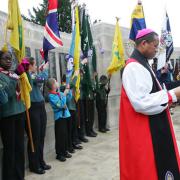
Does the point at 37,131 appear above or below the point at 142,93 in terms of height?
below

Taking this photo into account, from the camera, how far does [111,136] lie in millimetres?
7840

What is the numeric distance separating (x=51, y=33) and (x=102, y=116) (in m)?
3.67

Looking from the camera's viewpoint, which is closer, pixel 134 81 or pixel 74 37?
pixel 134 81

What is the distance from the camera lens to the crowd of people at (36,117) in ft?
13.0

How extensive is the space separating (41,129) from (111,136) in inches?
124

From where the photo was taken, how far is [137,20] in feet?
25.8

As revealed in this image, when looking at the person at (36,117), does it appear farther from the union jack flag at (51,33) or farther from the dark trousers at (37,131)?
the union jack flag at (51,33)

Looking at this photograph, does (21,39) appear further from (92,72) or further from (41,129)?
(92,72)

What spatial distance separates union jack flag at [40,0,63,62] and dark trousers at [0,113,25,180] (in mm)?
1469

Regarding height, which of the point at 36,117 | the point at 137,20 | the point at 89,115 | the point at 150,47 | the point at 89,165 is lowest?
the point at 89,165

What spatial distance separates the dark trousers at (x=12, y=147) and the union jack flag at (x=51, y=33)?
4.82 feet

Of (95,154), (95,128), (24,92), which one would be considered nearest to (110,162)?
(95,154)

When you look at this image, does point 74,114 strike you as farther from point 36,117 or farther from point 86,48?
point 86,48

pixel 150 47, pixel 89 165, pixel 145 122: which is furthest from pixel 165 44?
pixel 145 122
